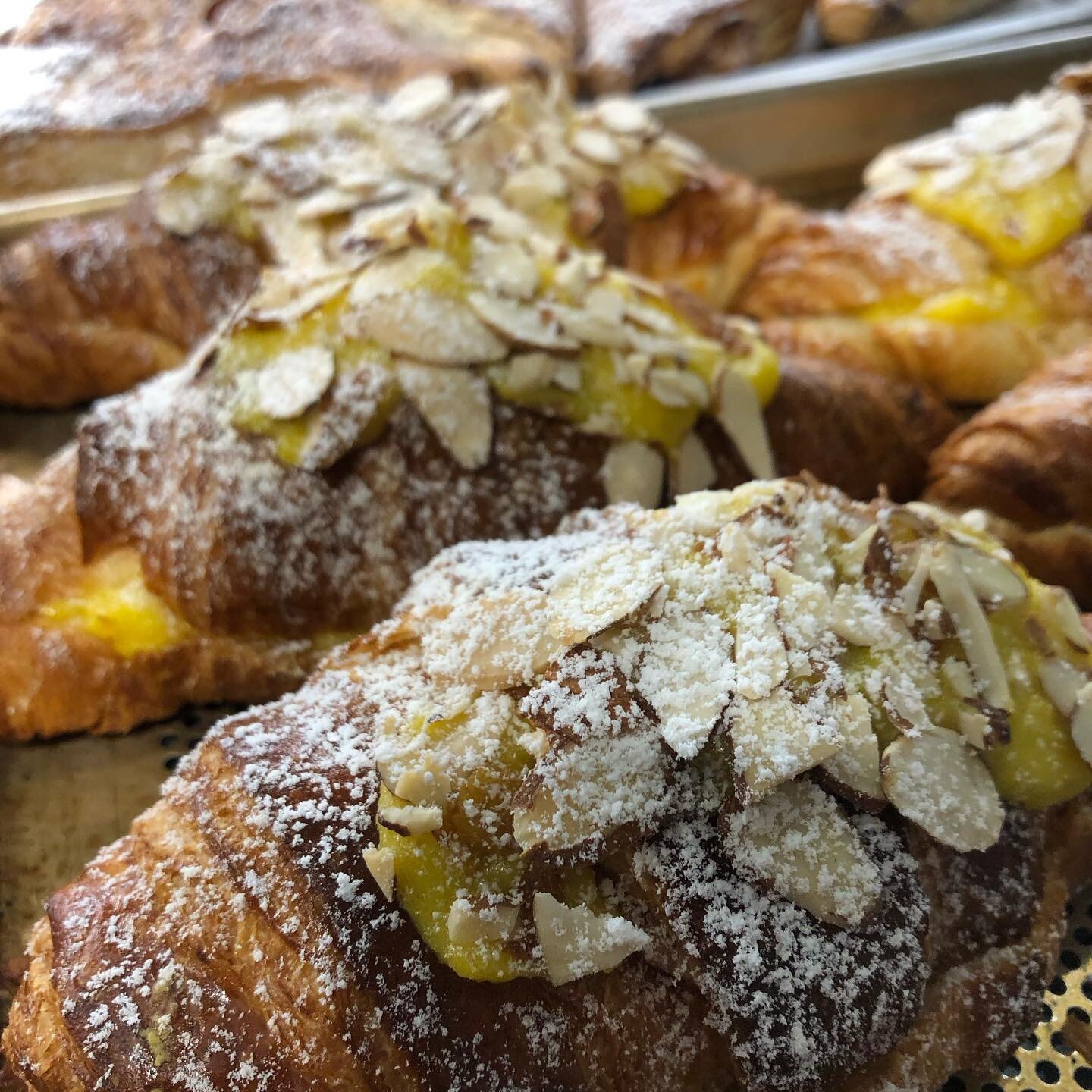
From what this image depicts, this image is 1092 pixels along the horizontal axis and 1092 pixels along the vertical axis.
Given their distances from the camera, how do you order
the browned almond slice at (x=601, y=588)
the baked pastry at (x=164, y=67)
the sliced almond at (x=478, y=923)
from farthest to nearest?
the baked pastry at (x=164, y=67) < the browned almond slice at (x=601, y=588) < the sliced almond at (x=478, y=923)

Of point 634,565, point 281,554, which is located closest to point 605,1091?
point 634,565

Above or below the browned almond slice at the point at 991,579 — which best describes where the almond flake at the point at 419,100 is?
above

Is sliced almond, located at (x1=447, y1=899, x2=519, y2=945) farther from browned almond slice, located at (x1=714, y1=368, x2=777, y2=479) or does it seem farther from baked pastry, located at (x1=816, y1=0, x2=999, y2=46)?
baked pastry, located at (x1=816, y1=0, x2=999, y2=46)

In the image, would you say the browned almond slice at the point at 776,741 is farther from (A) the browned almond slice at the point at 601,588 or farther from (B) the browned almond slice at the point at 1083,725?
(B) the browned almond slice at the point at 1083,725

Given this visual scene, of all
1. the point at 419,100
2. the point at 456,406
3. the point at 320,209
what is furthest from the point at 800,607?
the point at 419,100

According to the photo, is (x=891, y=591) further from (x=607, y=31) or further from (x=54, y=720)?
(x=607, y=31)

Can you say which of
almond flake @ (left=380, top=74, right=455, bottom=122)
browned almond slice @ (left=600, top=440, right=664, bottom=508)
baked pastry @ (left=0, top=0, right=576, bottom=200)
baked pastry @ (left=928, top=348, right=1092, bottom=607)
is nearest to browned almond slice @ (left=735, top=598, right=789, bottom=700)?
browned almond slice @ (left=600, top=440, right=664, bottom=508)

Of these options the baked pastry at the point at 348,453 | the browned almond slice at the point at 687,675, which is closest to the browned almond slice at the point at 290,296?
the baked pastry at the point at 348,453
